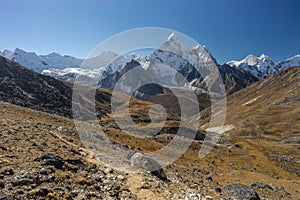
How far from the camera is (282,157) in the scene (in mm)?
87688

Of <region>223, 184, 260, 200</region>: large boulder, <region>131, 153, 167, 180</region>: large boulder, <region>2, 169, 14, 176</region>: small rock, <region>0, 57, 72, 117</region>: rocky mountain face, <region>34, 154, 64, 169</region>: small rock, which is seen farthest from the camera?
<region>0, 57, 72, 117</region>: rocky mountain face

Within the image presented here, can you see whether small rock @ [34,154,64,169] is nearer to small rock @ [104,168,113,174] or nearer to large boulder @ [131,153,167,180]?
small rock @ [104,168,113,174]

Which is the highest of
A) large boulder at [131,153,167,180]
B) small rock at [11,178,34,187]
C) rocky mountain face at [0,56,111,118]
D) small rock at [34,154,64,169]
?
rocky mountain face at [0,56,111,118]

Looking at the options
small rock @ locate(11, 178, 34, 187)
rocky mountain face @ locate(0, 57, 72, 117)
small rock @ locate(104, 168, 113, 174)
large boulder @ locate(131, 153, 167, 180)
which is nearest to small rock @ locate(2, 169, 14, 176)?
small rock @ locate(11, 178, 34, 187)

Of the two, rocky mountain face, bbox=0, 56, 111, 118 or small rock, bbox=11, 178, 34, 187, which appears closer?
small rock, bbox=11, 178, 34, 187

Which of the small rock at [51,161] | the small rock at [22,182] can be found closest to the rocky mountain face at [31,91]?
the small rock at [51,161]

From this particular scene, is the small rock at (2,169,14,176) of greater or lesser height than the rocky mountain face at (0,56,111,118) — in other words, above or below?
below

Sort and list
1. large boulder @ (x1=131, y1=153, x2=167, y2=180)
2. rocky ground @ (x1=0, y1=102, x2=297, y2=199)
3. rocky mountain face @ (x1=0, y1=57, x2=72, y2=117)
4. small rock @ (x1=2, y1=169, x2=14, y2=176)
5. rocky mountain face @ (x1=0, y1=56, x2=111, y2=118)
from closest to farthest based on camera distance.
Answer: rocky ground @ (x1=0, y1=102, x2=297, y2=199), small rock @ (x1=2, y1=169, x2=14, y2=176), large boulder @ (x1=131, y1=153, x2=167, y2=180), rocky mountain face @ (x1=0, y1=56, x2=111, y2=118), rocky mountain face @ (x1=0, y1=57, x2=72, y2=117)

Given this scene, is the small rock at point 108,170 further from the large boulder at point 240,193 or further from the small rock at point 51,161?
the large boulder at point 240,193

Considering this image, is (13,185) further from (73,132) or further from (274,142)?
(274,142)

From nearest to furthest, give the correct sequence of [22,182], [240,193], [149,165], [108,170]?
[22,182]
[108,170]
[240,193]
[149,165]

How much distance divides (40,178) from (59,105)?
6832 cm

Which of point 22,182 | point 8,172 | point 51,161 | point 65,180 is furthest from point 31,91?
point 22,182

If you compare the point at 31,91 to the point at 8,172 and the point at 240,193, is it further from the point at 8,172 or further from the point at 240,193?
the point at 240,193
